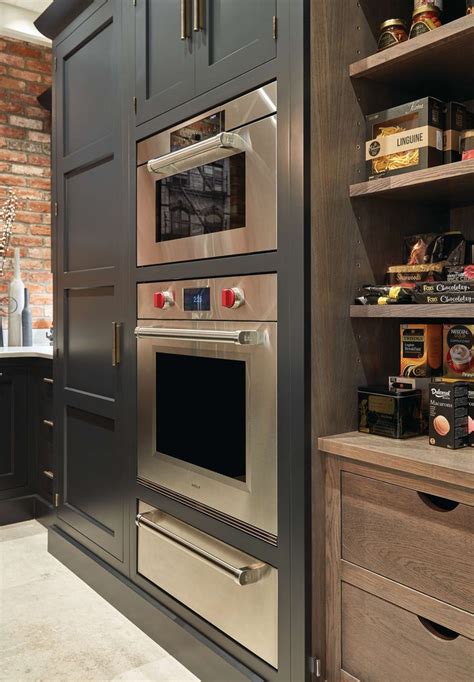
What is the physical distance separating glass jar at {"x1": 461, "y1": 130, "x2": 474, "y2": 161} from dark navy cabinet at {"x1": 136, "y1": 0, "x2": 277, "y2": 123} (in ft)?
A: 1.69

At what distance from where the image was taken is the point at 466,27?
130 centimetres

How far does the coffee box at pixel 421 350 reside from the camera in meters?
1.56

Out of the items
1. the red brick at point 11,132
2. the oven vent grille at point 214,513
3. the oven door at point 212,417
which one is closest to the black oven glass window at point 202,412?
A: the oven door at point 212,417

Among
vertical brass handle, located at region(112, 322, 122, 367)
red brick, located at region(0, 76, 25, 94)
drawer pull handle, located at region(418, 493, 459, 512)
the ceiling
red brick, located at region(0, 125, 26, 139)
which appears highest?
the ceiling

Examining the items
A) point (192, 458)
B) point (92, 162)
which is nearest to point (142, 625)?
point (192, 458)

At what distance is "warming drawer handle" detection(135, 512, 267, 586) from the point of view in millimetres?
1611

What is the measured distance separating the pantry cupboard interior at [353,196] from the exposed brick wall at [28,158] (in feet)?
9.33

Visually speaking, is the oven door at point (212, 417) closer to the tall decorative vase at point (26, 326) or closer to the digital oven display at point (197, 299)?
the digital oven display at point (197, 299)

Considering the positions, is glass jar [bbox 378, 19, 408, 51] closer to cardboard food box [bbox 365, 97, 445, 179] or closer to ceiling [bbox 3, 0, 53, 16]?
cardboard food box [bbox 365, 97, 445, 179]

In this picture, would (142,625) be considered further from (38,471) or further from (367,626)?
(38,471)

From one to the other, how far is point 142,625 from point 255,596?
2.29ft

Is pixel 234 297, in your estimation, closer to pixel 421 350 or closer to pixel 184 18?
pixel 421 350

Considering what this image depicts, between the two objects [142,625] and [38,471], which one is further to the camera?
[38,471]

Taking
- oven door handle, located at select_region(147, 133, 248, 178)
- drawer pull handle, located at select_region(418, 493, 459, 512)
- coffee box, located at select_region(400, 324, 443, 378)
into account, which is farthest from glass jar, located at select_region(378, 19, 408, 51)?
drawer pull handle, located at select_region(418, 493, 459, 512)
